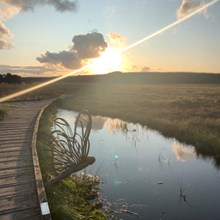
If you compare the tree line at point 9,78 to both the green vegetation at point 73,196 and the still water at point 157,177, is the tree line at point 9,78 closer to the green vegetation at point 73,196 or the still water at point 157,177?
the still water at point 157,177

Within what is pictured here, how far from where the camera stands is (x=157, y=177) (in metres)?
12.1

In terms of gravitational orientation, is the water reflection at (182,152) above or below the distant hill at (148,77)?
above

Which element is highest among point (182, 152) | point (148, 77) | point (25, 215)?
point (25, 215)

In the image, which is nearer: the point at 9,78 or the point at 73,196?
the point at 73,196

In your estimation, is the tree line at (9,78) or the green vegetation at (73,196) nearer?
the green vegetation at (73,196)

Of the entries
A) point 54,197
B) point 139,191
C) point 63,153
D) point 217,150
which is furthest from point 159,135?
point 54,197

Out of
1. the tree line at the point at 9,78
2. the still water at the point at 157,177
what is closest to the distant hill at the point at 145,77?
the tree line at the point at 9,78

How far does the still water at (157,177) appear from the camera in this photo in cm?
946

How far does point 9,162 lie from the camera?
973 cm

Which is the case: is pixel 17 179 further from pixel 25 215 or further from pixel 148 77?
pixel 148 77

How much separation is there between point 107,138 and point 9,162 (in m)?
10.9

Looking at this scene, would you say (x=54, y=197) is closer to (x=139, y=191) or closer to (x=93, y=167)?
(x=139, y=191)

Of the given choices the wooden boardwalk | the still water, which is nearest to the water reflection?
the still water

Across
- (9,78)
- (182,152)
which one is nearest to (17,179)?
(182,152)
